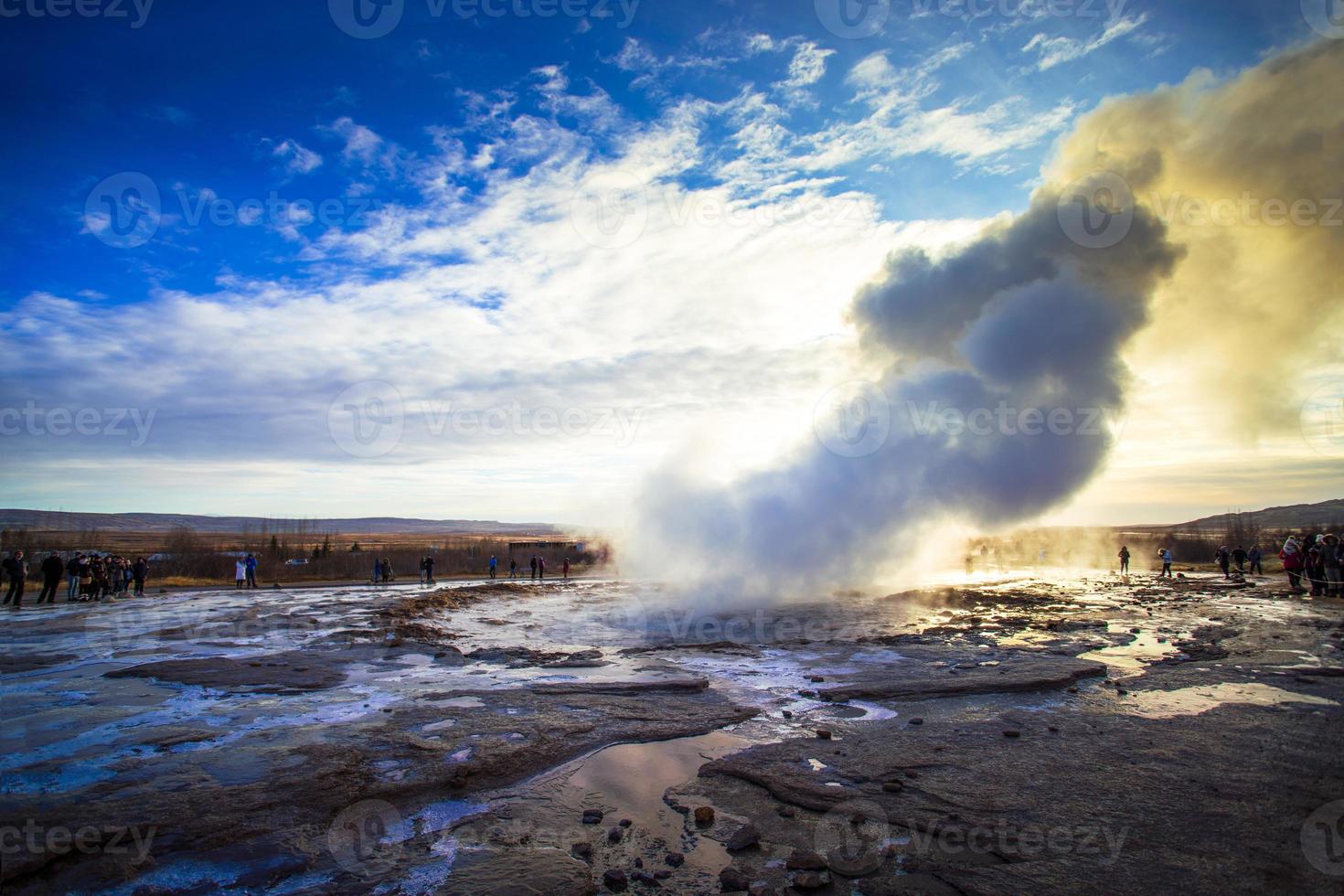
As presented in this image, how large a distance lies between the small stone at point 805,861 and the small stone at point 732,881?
13.0 inches

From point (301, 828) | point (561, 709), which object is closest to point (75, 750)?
point (301, 828)

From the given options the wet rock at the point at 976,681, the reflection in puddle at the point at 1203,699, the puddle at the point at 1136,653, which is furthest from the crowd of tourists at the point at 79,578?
the puddle at the point at 1136,653

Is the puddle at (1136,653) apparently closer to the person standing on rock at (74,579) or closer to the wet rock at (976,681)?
the wet rock at (976,681)

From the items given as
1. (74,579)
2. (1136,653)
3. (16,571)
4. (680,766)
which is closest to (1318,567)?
(1136,653)

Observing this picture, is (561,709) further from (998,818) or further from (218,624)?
(218,624)

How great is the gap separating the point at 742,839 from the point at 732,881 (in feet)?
1.81

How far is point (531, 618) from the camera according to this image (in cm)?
1777

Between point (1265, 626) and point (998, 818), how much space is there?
13.7 m

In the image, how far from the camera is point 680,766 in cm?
611

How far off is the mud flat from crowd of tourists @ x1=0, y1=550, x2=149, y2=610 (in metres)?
10.5

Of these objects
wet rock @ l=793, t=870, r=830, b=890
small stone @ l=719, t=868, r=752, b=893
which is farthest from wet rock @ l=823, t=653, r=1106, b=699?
small stone @ l=719, t=868, r=752, b=893

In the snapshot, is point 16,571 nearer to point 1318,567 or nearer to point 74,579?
point 74,579

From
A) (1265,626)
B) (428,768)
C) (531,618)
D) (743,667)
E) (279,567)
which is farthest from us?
(279,567)

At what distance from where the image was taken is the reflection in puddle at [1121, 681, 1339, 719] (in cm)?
757
